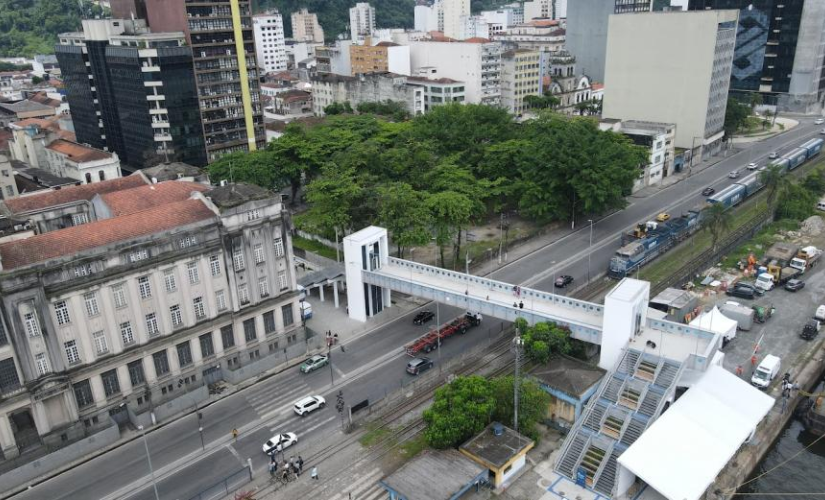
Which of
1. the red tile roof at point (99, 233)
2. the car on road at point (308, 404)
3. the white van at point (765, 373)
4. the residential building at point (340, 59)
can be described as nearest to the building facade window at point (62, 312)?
the red tile roof at point (99, 233)

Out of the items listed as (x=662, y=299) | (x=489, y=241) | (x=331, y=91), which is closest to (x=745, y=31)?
(x=331, y=91)

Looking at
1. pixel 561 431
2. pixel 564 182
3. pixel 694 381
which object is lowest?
pixel 561 431

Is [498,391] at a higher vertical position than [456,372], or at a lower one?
higher

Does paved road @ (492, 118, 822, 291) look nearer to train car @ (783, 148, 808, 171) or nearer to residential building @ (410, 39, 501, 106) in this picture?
train car @ (783, 148, 808, 171)

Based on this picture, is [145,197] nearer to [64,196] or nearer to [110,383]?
[64,196]

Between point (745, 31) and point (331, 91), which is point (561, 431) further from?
point (745, 31)

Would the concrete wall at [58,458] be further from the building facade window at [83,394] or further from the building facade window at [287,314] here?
the building facade window at [287,314]

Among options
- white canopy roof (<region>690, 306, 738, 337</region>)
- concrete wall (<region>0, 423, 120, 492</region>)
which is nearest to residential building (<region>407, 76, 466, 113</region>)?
white canopy roof (<region>690, 306, 738, 337</region>)

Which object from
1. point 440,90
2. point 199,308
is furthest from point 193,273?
point 440,90
